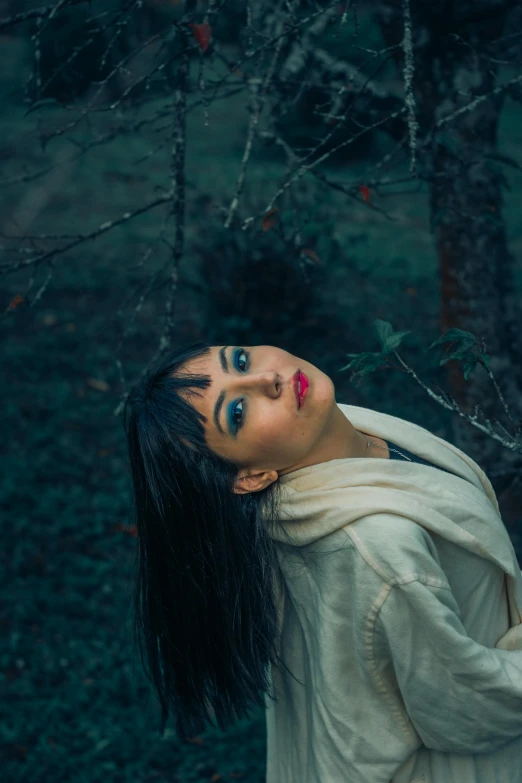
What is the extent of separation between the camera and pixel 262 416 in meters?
1.65

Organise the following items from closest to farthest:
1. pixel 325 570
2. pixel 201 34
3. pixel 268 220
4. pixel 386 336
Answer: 1. pixel 325 570
2. pixel 386 336
3. pixel 201 34
4. pixel 268 220

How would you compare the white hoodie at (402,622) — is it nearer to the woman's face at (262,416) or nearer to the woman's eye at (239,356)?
the woman's face at (262,416)

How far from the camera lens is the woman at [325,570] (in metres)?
1.56

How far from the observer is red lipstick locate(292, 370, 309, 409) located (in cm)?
167

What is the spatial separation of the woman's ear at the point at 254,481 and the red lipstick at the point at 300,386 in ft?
0.54

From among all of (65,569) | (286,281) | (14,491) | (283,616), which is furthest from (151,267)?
(283,616)

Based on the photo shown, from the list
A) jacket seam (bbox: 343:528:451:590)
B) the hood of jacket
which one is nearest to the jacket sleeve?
jacket seam (bbox: 343:528:451:590)

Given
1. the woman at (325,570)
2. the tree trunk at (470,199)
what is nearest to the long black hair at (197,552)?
the woman at (325,570)

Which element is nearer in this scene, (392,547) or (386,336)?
(392,547)

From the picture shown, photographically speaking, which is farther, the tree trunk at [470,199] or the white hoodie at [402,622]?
the tree trunk at [470,199]

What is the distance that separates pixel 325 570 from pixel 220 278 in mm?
3399

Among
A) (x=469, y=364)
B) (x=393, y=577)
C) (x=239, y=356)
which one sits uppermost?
(x=239, y=356)

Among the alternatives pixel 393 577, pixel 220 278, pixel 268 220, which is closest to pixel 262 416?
pixel 393 577

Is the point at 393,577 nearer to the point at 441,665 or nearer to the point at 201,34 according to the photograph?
the point at 441,665
